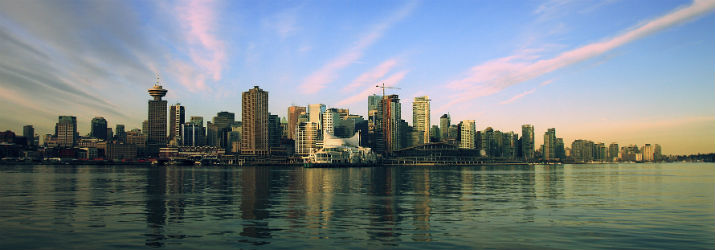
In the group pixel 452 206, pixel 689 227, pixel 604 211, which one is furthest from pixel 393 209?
pixel 689 227

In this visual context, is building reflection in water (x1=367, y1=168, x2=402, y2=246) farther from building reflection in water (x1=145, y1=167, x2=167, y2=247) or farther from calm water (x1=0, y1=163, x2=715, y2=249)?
building reflection in water (x1=145, y1=167, x2=167, y2=247)

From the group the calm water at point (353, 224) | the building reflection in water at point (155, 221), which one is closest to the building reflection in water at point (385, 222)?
the calm water at point (353, 224)

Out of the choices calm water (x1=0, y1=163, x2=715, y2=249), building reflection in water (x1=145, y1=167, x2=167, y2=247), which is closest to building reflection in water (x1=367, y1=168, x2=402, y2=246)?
calm water (x1=0, y1=163, x2=715, y2=249)

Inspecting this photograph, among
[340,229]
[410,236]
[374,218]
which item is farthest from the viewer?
[374,218]

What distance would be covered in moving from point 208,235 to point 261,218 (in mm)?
9516

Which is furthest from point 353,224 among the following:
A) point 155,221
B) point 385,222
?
point 155,221

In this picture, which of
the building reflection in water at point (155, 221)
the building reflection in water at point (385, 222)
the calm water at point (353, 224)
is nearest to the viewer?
the calm water at point (353, 224)

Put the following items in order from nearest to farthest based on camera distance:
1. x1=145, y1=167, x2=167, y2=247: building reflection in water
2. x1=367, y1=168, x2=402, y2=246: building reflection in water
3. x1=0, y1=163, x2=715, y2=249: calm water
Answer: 1. x1=0, y1=163, x2=715, y2=249: calm water
2. x1=145, y1=167, x2=167, y2=247: building reflection in water
3. x1=367, y1=168, x2=402, y2=246: building reflection in water

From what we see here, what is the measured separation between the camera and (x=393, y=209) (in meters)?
52.5

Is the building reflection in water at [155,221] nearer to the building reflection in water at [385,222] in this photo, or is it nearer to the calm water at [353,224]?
the calm water at [353,224]

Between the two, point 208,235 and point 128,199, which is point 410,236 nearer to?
point 208,235

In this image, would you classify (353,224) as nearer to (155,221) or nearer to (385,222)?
(385,222)

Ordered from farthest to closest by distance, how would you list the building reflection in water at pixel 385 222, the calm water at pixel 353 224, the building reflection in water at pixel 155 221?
the building reflection in water at pixel 385 222 → the building reflection in water at pixel 155 221 → the calm water at pixel 353 224

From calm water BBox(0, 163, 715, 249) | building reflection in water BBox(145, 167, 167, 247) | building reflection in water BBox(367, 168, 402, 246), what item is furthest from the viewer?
building reflection in water BBox(367, 168, 402, 246)
